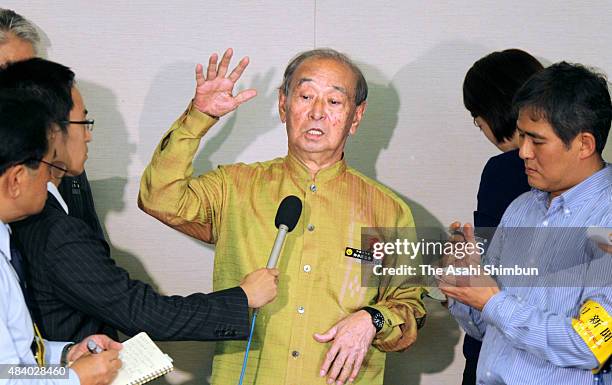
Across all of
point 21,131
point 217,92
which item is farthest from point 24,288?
point 217,92

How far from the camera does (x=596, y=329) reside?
2.15 metres

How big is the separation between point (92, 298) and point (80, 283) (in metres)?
0.05

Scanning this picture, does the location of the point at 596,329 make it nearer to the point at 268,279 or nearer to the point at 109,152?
the point at 268,279

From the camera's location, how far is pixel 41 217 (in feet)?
7.25

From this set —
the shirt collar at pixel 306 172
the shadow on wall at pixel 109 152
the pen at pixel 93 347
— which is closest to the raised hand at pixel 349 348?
the shirt collar at pixel 306 172

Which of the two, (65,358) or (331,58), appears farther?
(331,58)

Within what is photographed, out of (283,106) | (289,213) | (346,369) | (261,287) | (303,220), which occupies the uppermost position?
(283,106)

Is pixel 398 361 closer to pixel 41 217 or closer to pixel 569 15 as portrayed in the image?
pixel 569 15

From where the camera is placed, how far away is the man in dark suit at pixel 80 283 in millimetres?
2186

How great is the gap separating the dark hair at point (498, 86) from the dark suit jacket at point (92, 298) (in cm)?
108

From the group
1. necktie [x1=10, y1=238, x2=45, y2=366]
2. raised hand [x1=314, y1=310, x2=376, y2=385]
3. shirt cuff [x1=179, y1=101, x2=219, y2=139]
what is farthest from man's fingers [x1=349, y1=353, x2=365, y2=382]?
necktie [x1=10, y1=238, x2=45, y2=366]

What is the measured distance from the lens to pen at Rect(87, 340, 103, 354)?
85.2 inches

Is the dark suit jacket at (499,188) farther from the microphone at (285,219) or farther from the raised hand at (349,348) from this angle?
the microphone at (285,219)

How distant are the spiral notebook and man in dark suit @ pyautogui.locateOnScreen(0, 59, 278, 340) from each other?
119mm
